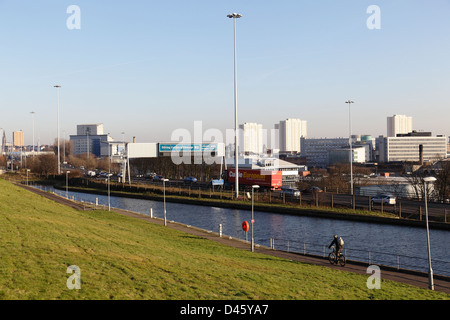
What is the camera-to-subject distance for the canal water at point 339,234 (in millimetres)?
28984

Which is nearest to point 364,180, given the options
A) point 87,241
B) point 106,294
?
point 87,241

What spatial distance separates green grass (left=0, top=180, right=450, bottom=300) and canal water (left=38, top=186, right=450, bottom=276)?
7.48 m

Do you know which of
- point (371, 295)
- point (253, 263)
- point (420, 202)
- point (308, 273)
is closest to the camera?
point (371, 295)

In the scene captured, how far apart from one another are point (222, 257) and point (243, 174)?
50.3m

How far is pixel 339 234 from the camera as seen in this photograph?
39062 millimetres

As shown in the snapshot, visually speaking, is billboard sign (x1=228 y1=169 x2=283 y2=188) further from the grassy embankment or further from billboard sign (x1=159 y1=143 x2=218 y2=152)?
billboard sign (x1=159 y1=143 x2=218 y2=152)

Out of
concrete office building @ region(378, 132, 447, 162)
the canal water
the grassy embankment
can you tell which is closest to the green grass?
the canal water

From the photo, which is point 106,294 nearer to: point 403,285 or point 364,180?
point 403,285

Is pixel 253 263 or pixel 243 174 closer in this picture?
pixel 253 263

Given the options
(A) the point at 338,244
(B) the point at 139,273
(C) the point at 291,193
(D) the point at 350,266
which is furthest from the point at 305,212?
(B) the point at 139,273

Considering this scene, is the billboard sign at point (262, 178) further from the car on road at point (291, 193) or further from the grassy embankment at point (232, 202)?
the grassy embankment at point (232, 202)

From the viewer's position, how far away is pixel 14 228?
62.4 feet

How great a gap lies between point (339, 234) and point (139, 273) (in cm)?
2850

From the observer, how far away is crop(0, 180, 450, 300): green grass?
12055 mm
